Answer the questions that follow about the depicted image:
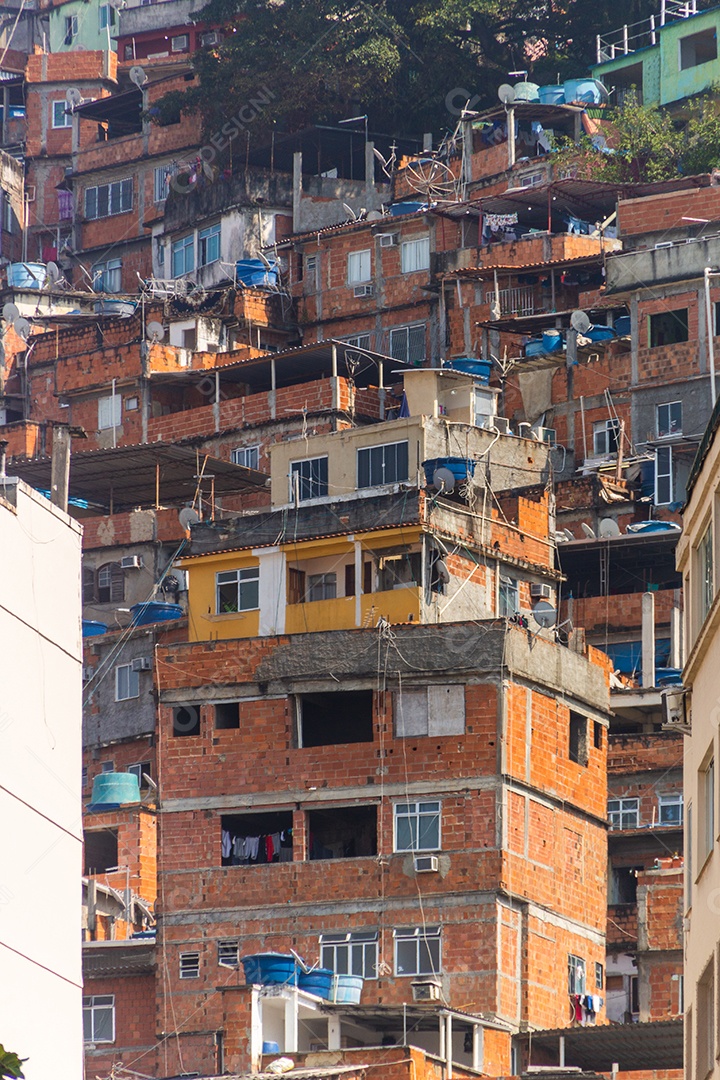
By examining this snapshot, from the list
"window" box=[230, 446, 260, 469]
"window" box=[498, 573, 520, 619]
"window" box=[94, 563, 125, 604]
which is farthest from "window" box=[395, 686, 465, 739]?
"window" box=[230, 446, 260, 469]

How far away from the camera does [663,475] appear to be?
210 ft

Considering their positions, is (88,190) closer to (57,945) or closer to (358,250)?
(358,250)

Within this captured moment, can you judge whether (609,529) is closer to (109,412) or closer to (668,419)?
(668,419)

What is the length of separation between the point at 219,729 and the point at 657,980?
9694 millimetres

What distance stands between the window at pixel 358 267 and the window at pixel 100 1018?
1271 inches

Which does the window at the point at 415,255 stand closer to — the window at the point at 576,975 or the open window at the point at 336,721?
the open window at the point at 336,721

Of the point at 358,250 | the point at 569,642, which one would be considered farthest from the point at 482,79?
the point at 569,642

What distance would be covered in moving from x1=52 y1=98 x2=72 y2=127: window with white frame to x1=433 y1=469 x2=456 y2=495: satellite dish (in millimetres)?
45617

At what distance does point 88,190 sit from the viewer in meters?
90.3

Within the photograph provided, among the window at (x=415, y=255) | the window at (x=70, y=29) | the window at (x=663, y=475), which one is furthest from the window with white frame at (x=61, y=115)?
the window at (x=663, y=475)

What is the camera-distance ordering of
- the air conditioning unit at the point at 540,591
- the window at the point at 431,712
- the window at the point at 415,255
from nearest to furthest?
the window at the point at 431,712 < the air conditioning unit at the point at 540,591 < the window at the point at 415,255

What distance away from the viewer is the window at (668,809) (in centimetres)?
5412

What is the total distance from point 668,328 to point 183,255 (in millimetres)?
22806

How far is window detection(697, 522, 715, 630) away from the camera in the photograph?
21641mm
